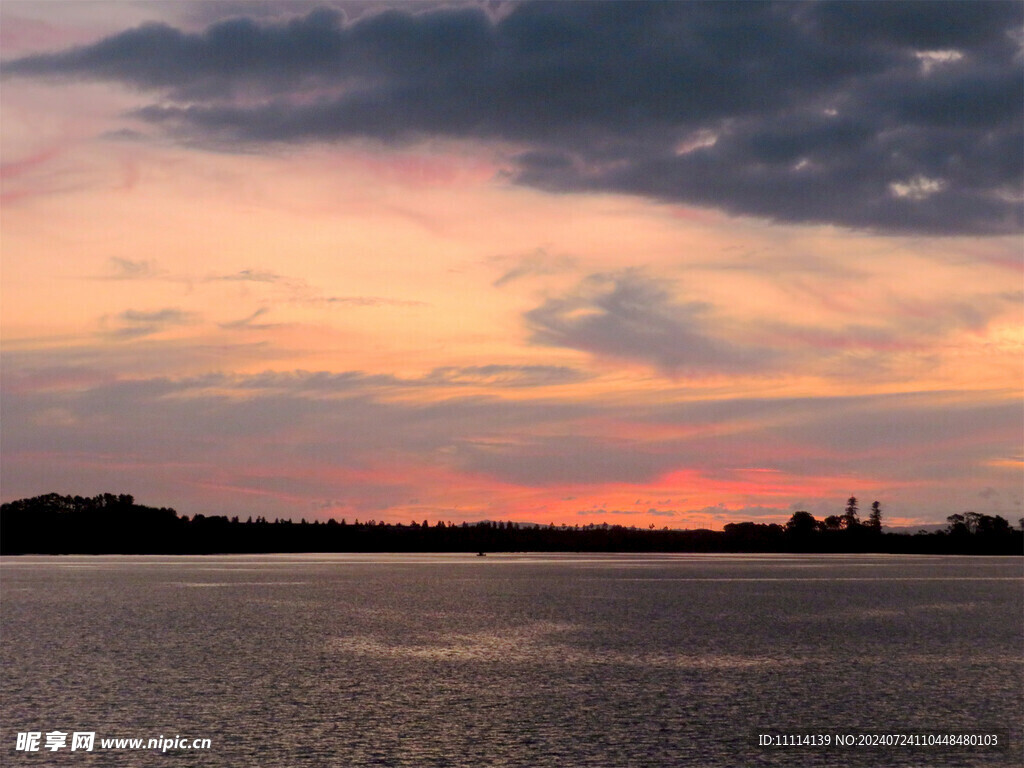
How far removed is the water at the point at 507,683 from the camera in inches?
1107

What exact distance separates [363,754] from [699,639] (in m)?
32.5

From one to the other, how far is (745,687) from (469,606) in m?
45.3

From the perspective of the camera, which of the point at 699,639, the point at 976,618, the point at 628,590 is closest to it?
the point at 699,639

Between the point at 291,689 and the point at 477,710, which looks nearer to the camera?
the point at 477,710

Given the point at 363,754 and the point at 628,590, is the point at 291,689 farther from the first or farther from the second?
the point at 628,590

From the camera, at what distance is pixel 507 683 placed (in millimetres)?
39312

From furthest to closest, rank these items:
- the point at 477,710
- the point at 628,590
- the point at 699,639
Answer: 1. the point at 628,590
2. the point at 699,639
3. the point at 477,710

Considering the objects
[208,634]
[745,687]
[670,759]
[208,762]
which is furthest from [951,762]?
[208,634]

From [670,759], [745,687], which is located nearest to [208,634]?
[745,687]

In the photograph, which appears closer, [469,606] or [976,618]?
[976,618]

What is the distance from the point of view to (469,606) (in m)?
82.5

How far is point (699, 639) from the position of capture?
56.6 m

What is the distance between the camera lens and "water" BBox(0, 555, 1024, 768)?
28109 mm

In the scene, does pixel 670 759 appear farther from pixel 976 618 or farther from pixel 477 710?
pixel 976 618
